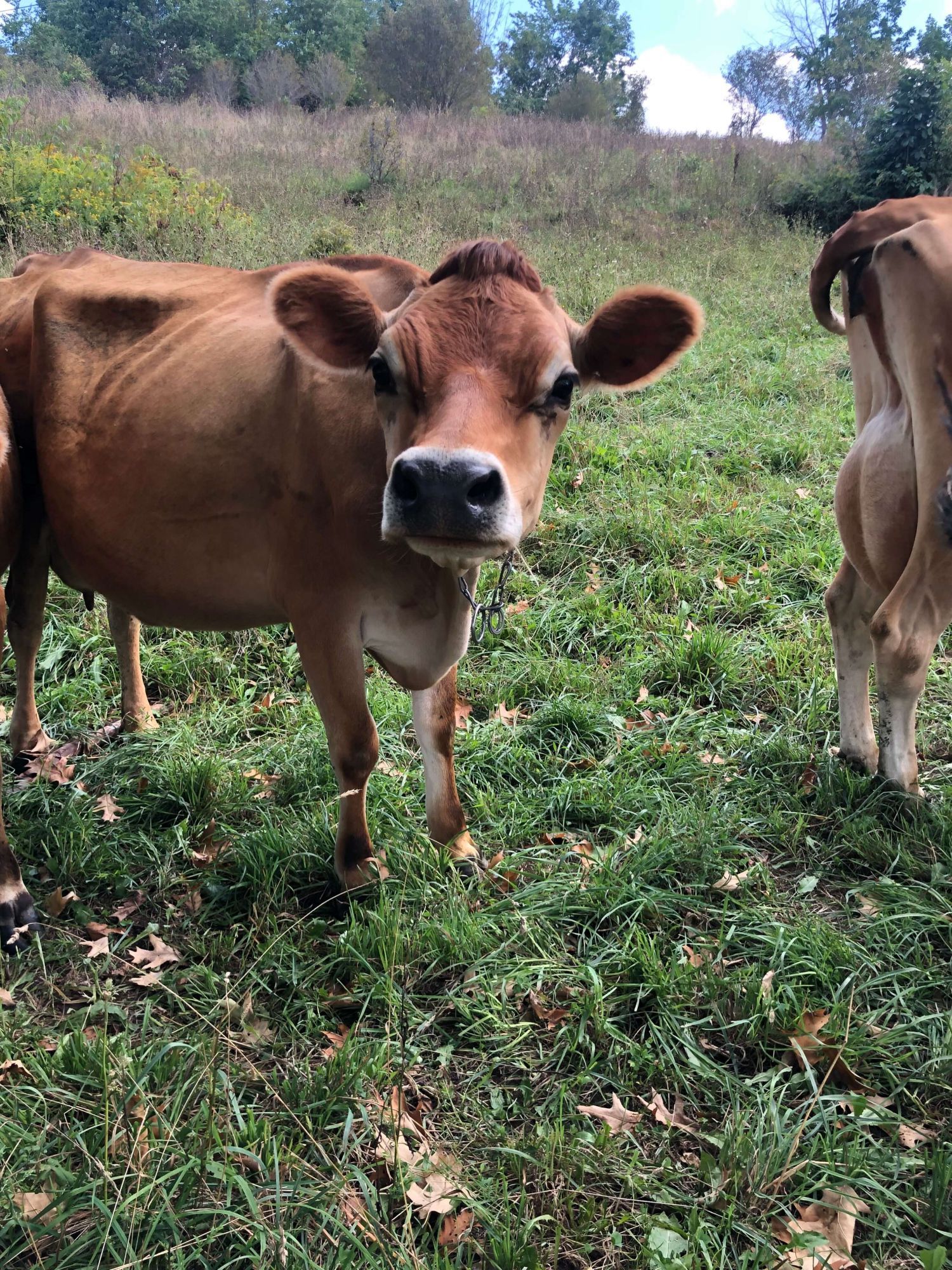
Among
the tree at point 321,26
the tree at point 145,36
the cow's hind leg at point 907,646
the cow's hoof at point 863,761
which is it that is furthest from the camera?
the tree at point 321,26

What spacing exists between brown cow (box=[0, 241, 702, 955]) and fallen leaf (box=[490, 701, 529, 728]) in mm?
845

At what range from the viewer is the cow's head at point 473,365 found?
82.5 inches

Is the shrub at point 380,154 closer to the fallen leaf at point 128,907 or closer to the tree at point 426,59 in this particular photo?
the fallen leaf at point 128,907

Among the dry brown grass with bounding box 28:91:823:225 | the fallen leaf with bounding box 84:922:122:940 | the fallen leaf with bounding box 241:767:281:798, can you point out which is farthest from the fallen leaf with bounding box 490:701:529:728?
the dry brown grass with bounding box 28:91:823:225

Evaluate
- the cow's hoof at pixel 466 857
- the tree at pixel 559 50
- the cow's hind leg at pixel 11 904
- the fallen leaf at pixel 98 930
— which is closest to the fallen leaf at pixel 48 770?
the cow's hind leg at pixel 11 904

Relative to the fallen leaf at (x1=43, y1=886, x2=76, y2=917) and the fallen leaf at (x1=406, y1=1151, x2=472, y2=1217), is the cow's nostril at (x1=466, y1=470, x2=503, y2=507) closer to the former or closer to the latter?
the fallen leaf at (x1=406, y1=1151, x2=472, y2=1217)

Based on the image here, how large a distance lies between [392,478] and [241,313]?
1540mm

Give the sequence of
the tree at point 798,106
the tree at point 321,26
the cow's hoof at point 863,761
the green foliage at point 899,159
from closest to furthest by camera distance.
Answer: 1. the cow's hoof at point 863,761
2. the green foliage at point 899,159
3. the tree at point 798,106
4. the tree at point 321,26

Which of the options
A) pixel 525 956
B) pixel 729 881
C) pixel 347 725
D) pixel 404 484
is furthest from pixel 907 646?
pixel 404 484

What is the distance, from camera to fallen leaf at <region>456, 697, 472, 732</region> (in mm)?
4116

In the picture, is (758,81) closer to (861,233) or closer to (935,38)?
(935,38)

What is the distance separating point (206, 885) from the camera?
3156mm

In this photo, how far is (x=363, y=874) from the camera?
122 inches

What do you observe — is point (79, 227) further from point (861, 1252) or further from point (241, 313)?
point (861, 1252)
